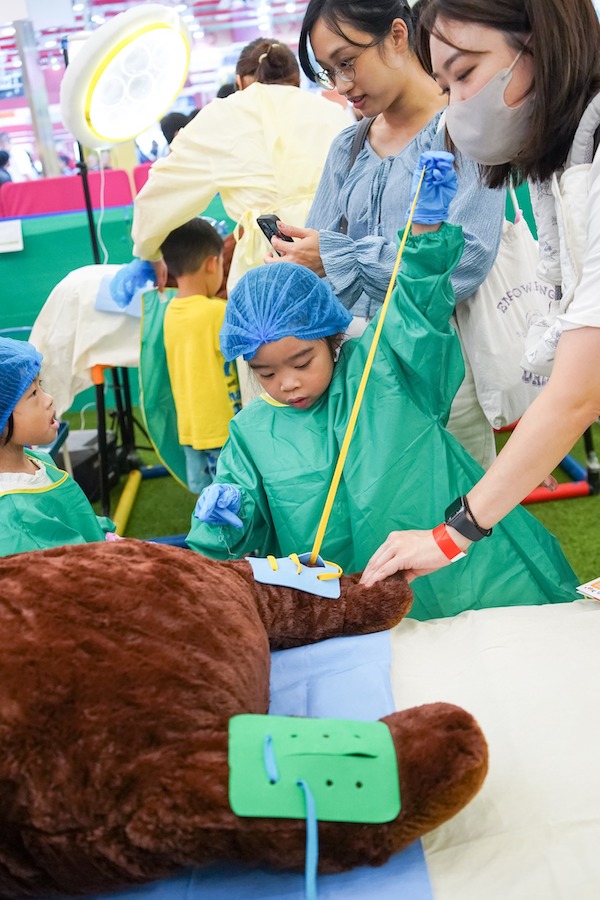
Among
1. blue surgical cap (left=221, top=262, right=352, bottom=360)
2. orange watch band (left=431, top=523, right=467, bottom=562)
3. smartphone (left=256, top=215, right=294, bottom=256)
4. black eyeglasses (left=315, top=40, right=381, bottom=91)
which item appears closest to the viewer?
orange watch band (left=431, top=523, right=467, bottom=562)

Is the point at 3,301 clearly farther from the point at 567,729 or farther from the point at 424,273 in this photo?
the point at 567,729

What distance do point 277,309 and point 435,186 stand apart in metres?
0.35

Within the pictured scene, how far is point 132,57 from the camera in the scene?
7.18 ft

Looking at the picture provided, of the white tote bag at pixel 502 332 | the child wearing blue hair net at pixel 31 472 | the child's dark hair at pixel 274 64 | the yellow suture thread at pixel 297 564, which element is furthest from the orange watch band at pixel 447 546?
the child's dark hair at pixel 274 64

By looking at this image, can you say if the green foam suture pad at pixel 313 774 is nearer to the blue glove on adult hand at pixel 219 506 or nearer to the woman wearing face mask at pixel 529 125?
the woman wearing face mask at pixel 529 125

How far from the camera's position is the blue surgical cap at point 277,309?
4.74ft

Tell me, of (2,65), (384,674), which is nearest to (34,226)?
(384,674)

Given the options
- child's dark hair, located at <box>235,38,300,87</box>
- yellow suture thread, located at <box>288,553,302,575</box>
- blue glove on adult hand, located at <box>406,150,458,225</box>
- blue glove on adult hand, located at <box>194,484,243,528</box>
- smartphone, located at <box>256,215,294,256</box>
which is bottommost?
blue glove on adult hand, located at <box>194,484,243,528</box>

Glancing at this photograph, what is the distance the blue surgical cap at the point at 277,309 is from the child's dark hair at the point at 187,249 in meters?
1.15

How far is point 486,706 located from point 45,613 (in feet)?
1.76

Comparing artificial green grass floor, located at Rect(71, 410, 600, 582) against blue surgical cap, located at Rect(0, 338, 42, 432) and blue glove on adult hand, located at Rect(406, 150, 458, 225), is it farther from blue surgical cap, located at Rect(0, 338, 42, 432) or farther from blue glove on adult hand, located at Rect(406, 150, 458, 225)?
blue surgical cap, located at Rect(0, 338, 42, 432)

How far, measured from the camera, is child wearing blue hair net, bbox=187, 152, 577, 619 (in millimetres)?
1378

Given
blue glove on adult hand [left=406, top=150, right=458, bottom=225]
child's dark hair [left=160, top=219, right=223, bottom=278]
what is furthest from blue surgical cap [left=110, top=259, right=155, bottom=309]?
blue glove on adult hand [left=406, top=150, right=458, bottom=225]

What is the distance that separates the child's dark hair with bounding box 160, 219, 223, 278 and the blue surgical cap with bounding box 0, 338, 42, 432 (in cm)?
104
